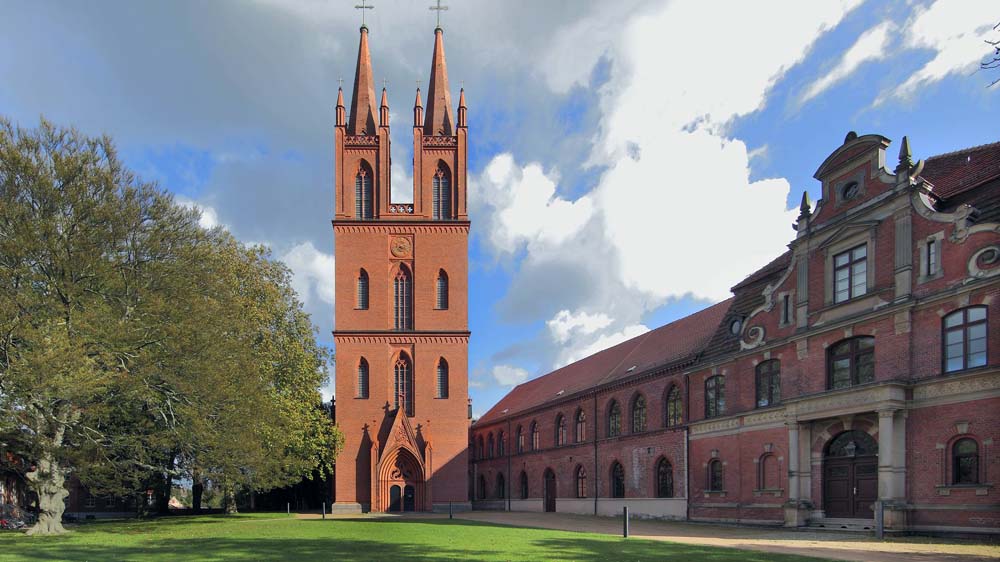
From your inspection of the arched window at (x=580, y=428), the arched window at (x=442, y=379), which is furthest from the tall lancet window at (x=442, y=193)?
the arched window at (x=580, y=428)

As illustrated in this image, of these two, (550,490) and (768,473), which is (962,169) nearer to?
(768,473)

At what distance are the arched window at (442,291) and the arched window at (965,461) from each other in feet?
109

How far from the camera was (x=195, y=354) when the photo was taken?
26859 mm

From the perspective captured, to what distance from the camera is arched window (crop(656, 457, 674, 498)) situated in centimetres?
3584

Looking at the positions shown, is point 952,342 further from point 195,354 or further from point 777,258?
point 195,354

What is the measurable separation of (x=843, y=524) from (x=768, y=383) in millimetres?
6382

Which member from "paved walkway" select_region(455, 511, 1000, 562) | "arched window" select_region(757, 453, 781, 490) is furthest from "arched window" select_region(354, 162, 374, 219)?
"paved walkway" select_region(455, 511, 1000, 562)

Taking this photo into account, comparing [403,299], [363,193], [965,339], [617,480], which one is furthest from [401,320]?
[965,339]

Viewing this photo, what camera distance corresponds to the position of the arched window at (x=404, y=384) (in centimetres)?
4891

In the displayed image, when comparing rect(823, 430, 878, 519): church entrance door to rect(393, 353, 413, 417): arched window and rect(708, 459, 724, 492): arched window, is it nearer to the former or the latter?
rect(708, 459, 724, 492): arched window

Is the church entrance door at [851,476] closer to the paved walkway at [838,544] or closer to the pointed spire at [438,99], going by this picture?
the paved walkway at [838,544]

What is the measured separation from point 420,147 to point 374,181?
394 cm

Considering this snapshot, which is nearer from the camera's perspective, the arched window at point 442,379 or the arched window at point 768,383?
the arched window at point 768,383

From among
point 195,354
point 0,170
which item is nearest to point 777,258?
point 195,354
